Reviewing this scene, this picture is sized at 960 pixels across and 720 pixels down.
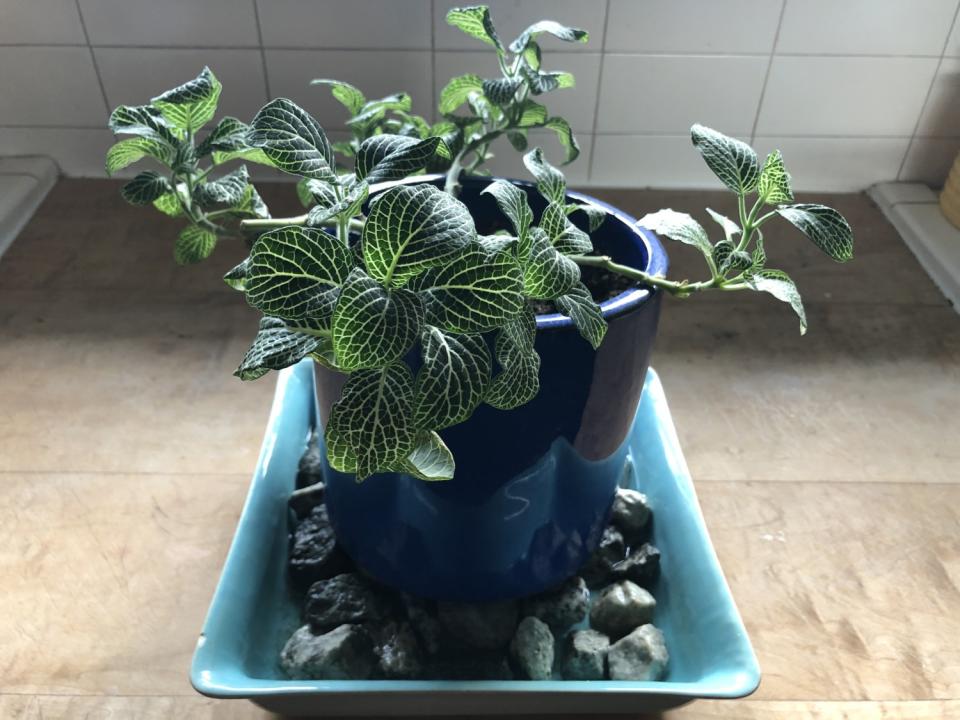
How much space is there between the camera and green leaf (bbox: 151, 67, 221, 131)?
0.51m

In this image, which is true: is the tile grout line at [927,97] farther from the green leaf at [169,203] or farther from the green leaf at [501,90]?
the green leaf at [169,203]

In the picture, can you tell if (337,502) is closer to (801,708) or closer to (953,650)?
(801,708)

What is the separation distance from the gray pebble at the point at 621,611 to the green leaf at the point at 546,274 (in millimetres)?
297

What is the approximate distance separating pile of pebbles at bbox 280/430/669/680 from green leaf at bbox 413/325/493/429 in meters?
0.26

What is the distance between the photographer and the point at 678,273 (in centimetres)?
114

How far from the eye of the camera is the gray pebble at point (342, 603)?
62 centimetres

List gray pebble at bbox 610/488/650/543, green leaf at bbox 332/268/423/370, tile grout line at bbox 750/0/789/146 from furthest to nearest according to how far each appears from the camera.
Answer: tile grout line at bbox 750/0/789/146
gray pebble at bbox 610/488/650/543
green leaf at bbox 332/268/423/370

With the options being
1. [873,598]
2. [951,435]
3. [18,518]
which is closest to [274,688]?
[18,518]

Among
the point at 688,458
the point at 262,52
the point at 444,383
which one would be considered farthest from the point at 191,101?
the point at 262,52

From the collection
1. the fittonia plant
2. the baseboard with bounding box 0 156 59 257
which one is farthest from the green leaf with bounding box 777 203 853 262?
the baseboard with bounding box 0 156 59 257

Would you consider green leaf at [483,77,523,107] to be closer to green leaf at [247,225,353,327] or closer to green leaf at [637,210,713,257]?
green leaf at [637,210,713,257]

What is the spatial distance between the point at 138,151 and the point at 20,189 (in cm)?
86

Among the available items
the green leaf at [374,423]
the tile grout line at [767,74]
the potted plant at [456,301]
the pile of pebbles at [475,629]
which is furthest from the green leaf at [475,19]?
the tile grout line at [767,74]

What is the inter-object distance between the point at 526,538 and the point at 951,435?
0.58 meters
